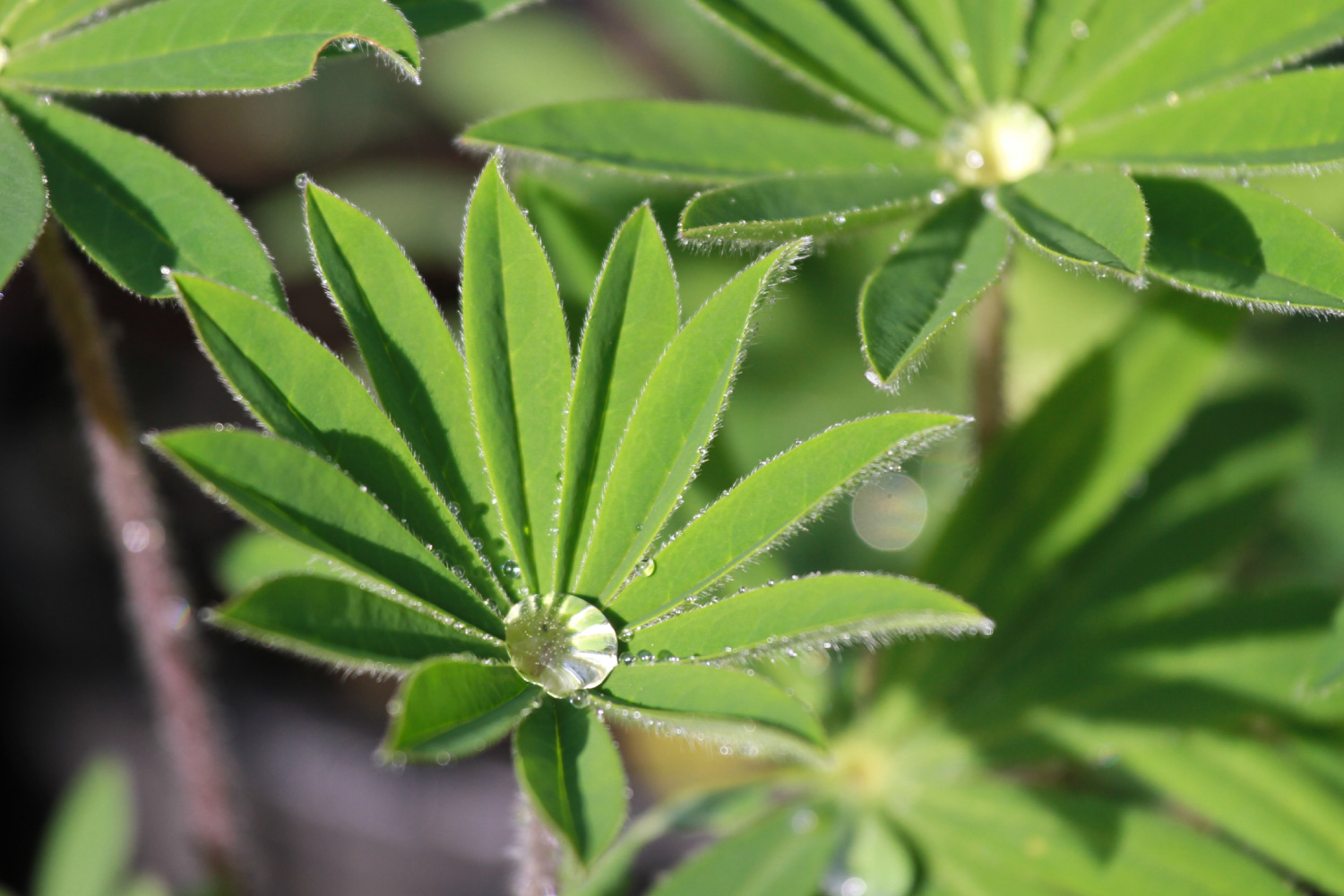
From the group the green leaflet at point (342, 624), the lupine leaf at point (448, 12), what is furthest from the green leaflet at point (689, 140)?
the green leaflet at point (342, 624)

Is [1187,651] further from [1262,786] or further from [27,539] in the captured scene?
[27,539]

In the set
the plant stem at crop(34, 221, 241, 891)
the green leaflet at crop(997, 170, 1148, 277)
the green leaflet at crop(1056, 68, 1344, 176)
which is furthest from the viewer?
the plant stem at crop(34, 221, 241, 891)

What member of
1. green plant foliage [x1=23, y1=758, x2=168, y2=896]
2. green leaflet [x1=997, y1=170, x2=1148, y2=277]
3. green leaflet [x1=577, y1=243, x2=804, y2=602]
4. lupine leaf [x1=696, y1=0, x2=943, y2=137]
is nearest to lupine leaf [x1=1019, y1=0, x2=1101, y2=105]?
lupine leaf [x1=696, y1=0, x2=943, y2=137]

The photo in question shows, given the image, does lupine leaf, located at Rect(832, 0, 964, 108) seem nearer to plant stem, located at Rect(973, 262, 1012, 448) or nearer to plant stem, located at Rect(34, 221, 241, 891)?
plant stem, located at Rect(973, 262, 1012, 448)

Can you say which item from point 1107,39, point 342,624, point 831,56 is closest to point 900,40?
point 831,56

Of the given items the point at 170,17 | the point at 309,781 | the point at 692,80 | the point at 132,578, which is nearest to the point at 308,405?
the point at 170,17

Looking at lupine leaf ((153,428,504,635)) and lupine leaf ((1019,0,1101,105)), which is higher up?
lupine leaf ((1019,0,1101,105))

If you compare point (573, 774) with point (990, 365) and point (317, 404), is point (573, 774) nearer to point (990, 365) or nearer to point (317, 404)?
point (317, 404)
